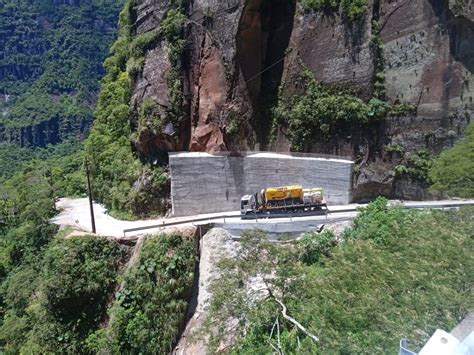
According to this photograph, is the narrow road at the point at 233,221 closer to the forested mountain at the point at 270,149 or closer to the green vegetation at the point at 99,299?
the forested mountain at the point at 270,149

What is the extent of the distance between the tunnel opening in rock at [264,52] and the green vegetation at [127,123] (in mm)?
4250

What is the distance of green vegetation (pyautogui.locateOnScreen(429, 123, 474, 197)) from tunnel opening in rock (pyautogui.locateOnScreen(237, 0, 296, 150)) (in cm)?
989

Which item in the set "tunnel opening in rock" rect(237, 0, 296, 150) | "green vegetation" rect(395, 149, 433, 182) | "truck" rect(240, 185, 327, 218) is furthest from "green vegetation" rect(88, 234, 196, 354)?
"green vegetation" rect(395, 149, 433, 182)

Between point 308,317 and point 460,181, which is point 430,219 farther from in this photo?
point 308,317

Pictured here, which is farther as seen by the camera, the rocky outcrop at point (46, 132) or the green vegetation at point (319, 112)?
the rocky outcrop at point (46, 132)

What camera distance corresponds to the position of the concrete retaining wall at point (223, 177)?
23016mm

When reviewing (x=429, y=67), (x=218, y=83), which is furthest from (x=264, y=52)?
(x=429, y=67)

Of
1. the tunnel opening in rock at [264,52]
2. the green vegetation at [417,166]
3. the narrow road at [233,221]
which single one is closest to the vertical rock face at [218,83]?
the tunnel opening in rock at [264,52]

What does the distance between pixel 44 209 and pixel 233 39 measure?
55.5ft

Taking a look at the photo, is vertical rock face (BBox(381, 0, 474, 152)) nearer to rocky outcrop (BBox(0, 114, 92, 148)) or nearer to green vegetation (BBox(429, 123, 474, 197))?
green vegetation (BBox(429, 123, 474, 197))

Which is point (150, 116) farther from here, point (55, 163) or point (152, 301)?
point (55, 163)

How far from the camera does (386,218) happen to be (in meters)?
17.2

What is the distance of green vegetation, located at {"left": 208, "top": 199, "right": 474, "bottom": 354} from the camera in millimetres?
8977

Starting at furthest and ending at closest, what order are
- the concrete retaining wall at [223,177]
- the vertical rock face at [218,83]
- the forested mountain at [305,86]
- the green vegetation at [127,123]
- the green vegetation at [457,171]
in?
1. the green vegetation at [127,123]
2. the vertical rock face at [218,83]
3. the concrete retaining wall at [223,177]
4. the forested mountain at [305,86]
5. the green vegetation at [457,171]
